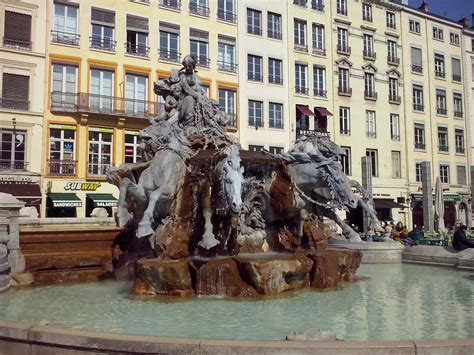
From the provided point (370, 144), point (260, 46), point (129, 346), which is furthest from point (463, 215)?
point (129, 346)

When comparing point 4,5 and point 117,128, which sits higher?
point 4,5

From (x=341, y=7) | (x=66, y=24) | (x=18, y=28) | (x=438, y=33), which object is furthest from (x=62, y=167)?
(x=438, y=33)

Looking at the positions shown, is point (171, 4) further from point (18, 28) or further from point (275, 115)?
point (275, 115)

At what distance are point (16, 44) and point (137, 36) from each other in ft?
25.1

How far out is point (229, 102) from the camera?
127ft

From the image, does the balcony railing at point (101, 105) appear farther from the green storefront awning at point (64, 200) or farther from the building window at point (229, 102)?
the building window at point (229, 102)

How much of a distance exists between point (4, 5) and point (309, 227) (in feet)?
87.4

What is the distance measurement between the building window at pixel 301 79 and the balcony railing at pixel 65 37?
1699 centimetres

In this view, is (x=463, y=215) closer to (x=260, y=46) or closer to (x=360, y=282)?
(x=260, y=46)

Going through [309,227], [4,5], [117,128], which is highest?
[4,5]

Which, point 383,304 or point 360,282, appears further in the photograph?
point 360,282

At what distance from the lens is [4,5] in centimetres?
3047

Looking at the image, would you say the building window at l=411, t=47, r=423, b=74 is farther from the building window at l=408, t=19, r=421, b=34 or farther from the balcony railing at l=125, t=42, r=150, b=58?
the balcony railing at l=125, t=42, r=150, b=58

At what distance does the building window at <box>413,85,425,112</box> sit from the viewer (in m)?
48.7
